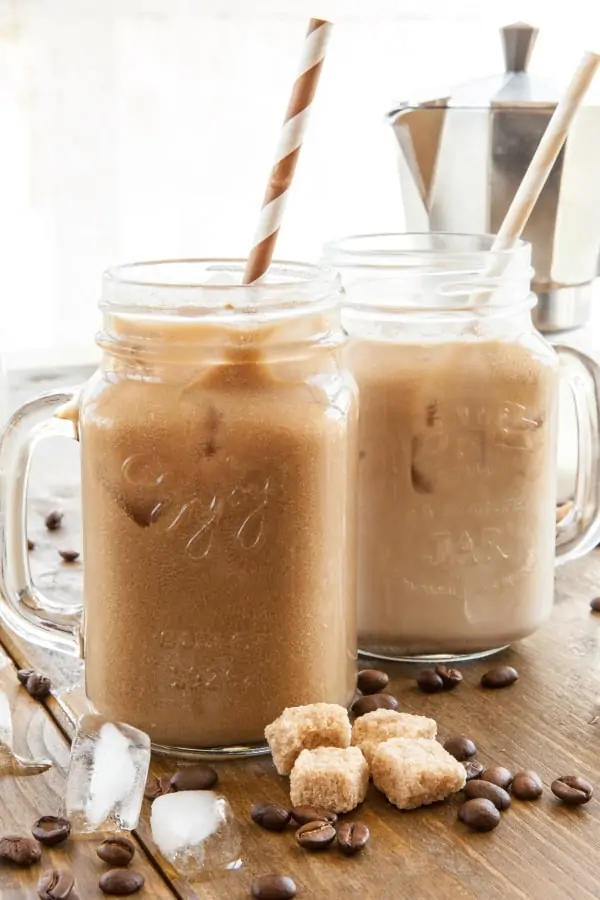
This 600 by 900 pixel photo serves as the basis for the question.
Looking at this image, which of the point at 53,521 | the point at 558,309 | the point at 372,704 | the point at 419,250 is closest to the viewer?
the point at 372,704

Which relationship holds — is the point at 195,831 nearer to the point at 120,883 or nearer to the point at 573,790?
the point at 120,883

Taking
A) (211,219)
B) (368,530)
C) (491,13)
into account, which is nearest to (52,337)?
(211,219)

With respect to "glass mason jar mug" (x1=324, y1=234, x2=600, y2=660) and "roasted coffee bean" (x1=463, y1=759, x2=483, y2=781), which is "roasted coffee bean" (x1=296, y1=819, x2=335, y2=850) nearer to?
"roasted coffee bean" (x1=463, y1=759, x2=483, y2=781)

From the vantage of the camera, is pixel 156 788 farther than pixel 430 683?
No

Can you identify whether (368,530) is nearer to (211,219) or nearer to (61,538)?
(61,538)

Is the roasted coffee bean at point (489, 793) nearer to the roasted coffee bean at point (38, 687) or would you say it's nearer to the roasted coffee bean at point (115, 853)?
the roasted coffee bean at point (115, 853)

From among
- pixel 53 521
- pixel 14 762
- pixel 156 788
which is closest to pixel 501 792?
pixel 156 788
